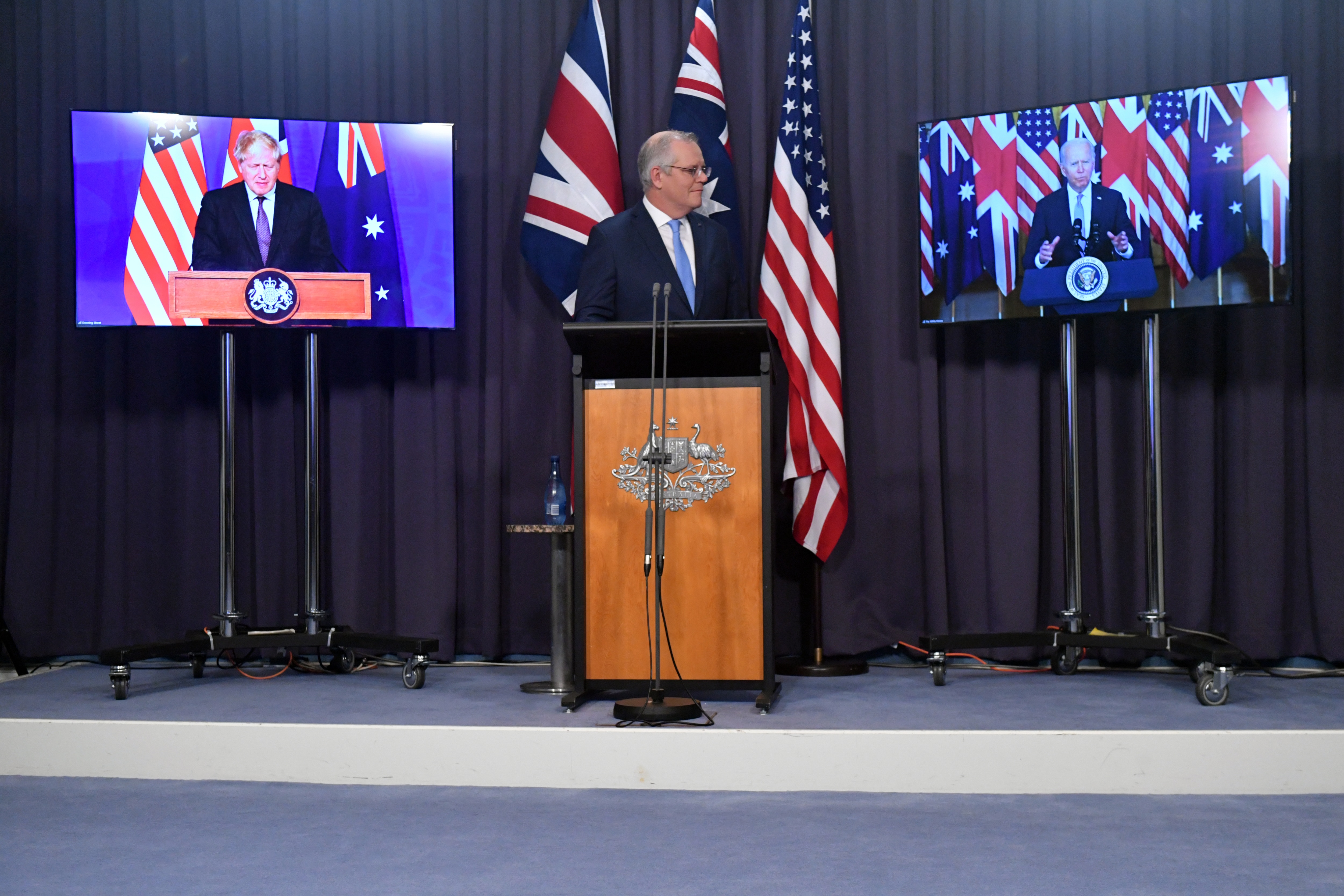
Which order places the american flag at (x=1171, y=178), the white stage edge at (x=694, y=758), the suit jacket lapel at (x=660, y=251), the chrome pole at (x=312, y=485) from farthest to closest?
the chrome pole at (x=312, y=485)
the suit jacket lapel at (x=660, y=251)
the american flag at (x=1171, y=178)
the white stage edge at (x=694, y=758)

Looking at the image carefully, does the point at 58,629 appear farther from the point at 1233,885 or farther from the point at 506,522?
the point at 1233,885

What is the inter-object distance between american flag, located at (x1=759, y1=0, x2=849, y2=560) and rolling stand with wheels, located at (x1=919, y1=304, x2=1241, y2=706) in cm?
61

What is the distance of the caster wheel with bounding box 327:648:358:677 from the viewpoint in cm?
385

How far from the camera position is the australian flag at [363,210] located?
12.1 ft

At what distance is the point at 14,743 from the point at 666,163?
93.6 inches

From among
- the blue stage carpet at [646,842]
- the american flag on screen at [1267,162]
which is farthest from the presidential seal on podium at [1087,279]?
the blue stage carpet at [646,842]

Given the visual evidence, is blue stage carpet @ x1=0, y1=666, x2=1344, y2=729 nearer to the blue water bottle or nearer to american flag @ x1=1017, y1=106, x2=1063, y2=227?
the blue water bottle

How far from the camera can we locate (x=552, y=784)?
8.54 feet

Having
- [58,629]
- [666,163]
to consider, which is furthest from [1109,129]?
[58,629]

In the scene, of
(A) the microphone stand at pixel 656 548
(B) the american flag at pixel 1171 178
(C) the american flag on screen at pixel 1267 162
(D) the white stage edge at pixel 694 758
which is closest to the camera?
(D) the white stage edge at pixel 694 758

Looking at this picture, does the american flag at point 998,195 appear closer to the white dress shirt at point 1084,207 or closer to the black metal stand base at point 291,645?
the white dress shirt at point 1084,207

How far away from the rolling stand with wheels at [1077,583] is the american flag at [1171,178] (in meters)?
0.18

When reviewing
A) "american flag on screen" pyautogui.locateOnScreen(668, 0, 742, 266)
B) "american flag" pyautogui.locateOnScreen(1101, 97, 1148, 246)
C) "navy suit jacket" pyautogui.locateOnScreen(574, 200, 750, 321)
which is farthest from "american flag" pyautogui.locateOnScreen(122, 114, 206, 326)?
"american flag" pyautogui.locateOnScreen(1101, 97, 1148, 246)

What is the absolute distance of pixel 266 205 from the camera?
364 cm
